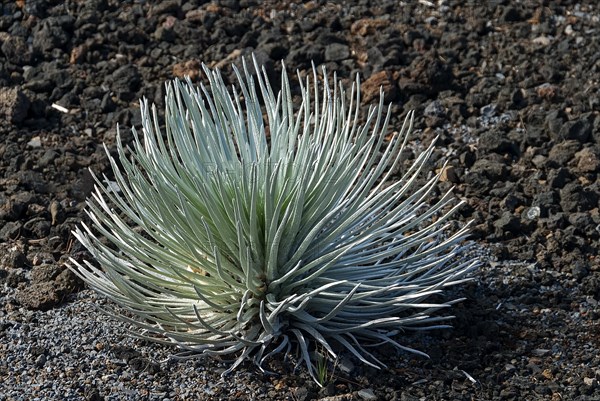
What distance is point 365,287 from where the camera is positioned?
2900 millimetres

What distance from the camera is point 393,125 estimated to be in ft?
13.8

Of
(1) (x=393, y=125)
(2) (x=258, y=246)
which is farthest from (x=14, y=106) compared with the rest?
A: (2) (x=258, y=246)

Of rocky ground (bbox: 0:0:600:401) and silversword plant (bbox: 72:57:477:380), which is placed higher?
silversword plant (bbox: 72:57:477:380)

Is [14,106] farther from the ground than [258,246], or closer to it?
closer to it

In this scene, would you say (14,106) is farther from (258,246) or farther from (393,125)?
(258,246)

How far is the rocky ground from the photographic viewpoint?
2.92 metres

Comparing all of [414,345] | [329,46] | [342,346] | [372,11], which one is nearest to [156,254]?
[342,346]

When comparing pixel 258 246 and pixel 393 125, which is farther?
pixel 393 125

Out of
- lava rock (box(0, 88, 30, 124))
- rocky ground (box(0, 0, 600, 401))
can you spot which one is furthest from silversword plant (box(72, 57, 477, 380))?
lava rock (box(0, 88, 30, 124))

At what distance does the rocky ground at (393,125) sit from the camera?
2.92 metres

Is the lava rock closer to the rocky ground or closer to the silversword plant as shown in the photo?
the rocky ground

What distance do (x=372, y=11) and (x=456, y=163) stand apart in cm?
121

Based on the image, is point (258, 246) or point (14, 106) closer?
point (258, 246)

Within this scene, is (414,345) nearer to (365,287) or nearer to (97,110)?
(365,287)
